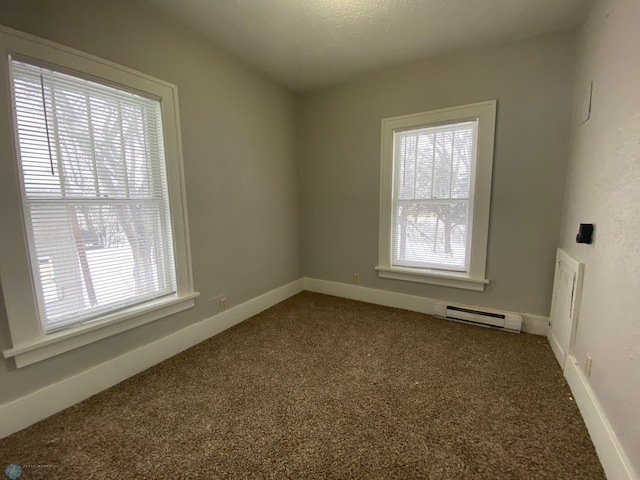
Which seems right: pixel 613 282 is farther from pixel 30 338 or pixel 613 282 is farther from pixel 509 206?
pixel 30 338

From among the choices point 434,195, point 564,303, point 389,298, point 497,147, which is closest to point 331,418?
point 389,298

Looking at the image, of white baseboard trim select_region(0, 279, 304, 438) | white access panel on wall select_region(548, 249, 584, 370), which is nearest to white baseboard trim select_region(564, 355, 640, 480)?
white access panel on wall select_region(548, 249, 584, 370)

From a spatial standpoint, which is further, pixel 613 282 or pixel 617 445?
pixel 613 282

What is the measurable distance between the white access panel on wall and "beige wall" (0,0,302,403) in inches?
106

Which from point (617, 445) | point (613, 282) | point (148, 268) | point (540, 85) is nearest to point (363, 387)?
point (617, 445)

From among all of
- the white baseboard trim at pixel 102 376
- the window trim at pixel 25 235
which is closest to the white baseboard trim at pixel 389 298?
the white baseboard trim at pixel 102 376

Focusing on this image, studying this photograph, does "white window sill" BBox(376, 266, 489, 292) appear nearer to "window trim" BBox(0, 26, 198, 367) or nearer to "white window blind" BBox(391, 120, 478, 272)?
"white window blind" BBox(391, 120, 478, 272)

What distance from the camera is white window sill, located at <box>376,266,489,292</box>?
2.65 meters

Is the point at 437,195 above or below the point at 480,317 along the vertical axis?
above

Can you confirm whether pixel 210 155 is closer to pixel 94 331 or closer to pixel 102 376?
pixel 94 331

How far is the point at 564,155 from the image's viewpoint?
2207mm

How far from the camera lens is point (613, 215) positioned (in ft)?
4.44

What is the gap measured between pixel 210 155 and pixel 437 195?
226cm

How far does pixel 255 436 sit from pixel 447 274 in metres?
2.25
